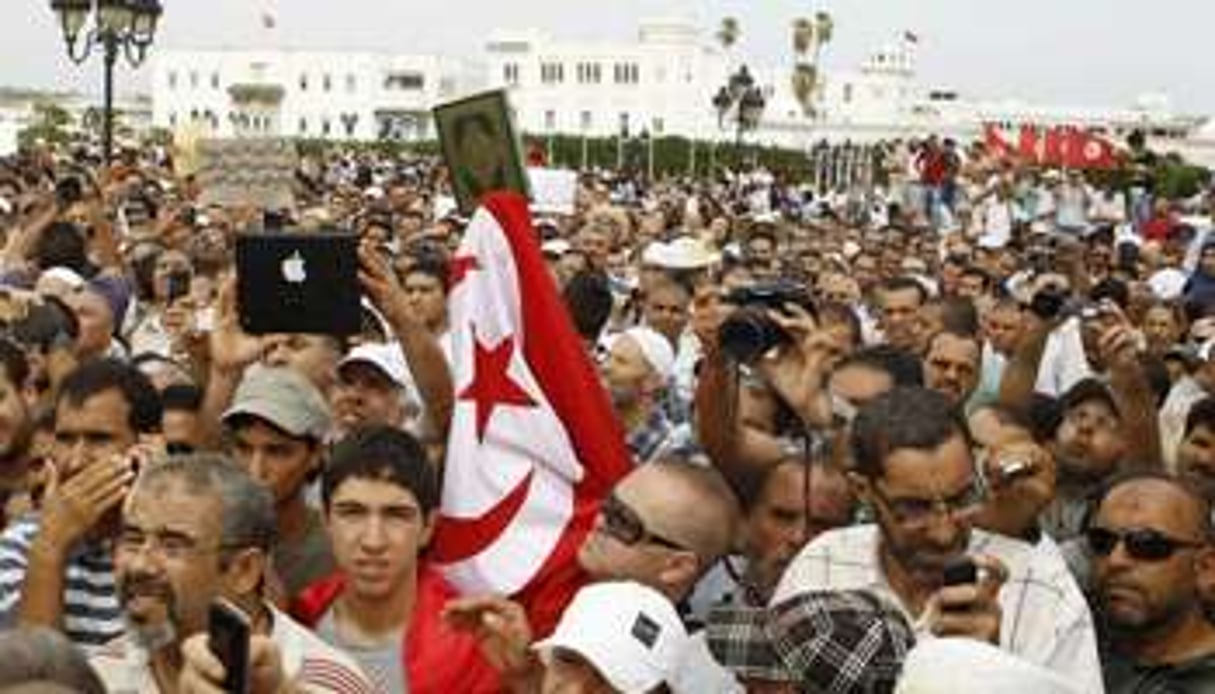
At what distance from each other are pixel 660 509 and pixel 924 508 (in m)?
0.53

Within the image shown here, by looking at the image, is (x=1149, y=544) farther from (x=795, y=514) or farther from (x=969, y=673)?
(x=969, y=673)

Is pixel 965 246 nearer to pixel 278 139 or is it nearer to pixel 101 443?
pixel 278 139

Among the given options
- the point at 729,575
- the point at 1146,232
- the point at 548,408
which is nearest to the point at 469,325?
the point at 548,408

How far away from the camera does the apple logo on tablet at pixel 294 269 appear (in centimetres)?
504

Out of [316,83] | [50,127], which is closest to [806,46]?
[50,127]

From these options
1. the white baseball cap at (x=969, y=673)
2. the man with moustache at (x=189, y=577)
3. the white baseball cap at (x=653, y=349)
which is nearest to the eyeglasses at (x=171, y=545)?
the man with moustache at (x=189, y=577)

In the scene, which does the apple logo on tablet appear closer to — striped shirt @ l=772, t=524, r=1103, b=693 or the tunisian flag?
the tunisian flag

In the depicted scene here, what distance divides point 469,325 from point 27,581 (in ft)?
4.84

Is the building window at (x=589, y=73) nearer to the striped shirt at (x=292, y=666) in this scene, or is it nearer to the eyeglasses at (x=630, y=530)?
the eyeglasses at (x=630, y=530)

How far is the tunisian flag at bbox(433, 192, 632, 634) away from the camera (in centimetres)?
492

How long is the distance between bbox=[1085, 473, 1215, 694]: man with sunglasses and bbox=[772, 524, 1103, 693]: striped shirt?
162 millimetres

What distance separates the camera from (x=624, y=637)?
151 inches

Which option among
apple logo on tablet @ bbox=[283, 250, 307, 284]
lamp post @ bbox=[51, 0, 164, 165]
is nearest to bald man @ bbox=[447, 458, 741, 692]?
apple logo on tablet @ bbox=[283, 250, 307, 284]

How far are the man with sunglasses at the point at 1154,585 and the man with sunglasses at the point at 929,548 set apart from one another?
0.88 feet
